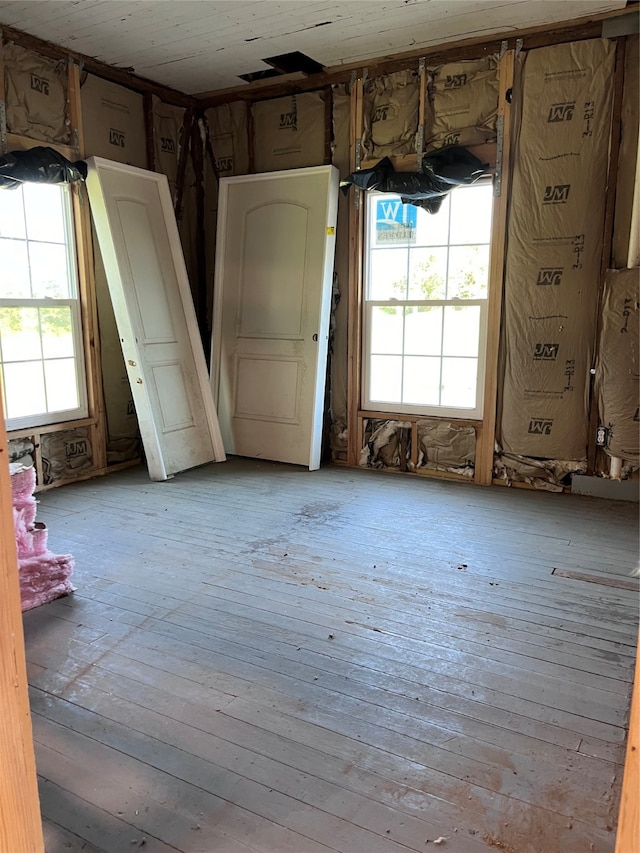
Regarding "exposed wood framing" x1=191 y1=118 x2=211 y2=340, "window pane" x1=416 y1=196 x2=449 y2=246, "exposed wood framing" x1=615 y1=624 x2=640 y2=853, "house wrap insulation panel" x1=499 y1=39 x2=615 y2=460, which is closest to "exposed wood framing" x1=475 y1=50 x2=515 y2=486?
"house wrap insulation panel" x1=499 y1=39 x2=615 y2=460

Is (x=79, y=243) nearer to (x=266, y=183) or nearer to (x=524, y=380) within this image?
(x=266, y=183)

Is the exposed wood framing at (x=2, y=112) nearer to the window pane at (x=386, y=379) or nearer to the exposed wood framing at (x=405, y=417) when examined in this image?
the window pane at (x=386, y=379)

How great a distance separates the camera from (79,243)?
440 cm

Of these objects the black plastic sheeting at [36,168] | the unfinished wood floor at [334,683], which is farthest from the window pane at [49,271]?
the unfinished wood floor at [334,683]

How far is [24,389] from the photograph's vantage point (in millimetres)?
4152

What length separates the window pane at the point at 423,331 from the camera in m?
4.54

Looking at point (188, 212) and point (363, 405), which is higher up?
point (188, 212)

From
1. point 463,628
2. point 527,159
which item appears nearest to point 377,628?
point 463,628

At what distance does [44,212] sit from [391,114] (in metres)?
2.58

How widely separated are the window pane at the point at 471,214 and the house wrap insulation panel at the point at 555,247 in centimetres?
18

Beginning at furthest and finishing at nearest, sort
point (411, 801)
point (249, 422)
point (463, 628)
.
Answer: point (249, 422), point (463, 628), point (411, 801)

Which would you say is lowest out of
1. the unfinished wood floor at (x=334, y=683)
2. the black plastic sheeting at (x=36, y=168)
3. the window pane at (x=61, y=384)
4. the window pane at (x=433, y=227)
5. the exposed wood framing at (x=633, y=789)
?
the unfinished wood floor at (x=334, y=683)

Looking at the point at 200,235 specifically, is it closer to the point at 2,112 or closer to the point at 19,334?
the point at 2,112

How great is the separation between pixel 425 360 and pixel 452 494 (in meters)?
1.05
